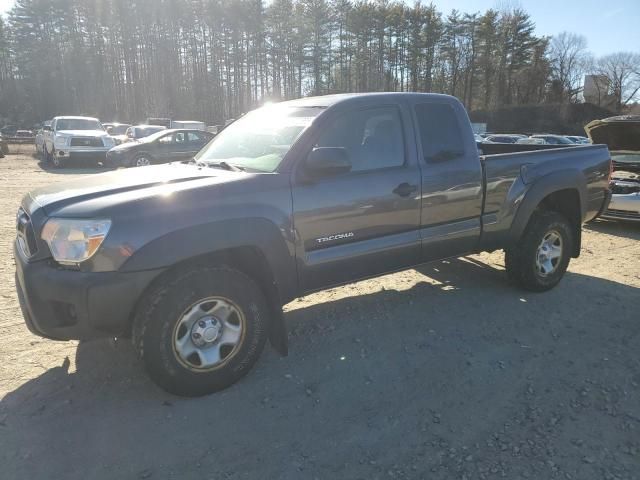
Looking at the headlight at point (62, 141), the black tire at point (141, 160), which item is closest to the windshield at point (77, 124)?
the headlight at point (62, 141)

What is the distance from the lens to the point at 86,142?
18875 millimetres

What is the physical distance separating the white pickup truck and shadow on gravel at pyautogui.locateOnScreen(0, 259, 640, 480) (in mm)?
17165

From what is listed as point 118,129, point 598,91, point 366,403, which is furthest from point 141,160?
point 598,91

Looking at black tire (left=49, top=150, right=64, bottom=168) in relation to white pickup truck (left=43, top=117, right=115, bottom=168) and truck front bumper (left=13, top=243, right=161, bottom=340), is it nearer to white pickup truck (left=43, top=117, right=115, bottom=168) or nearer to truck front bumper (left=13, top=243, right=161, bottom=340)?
white pickup truck (left=43, top=117, right=115, bottom=168)

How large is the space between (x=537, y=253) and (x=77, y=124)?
19.8m

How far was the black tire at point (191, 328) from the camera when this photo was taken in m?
2.89

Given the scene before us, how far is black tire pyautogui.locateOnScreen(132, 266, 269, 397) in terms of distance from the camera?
2895 millimetres

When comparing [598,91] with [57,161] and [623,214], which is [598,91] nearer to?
[623,214]

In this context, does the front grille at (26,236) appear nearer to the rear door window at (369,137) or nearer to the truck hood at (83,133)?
the rear door window at (369,137)

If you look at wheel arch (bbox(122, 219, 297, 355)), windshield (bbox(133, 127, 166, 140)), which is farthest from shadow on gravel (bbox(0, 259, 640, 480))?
windshield (bbox(133, 127, 166, 140))

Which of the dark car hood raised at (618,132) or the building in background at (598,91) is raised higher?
the building in background at (598,91)

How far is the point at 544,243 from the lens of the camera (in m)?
5.00

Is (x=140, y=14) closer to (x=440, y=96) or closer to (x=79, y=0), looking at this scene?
(x=79, y=0)

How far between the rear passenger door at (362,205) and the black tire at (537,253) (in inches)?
57.2
